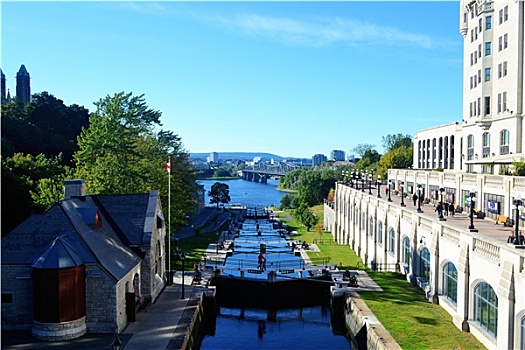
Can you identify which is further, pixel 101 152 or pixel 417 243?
pixel 101 152

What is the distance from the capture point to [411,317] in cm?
2873

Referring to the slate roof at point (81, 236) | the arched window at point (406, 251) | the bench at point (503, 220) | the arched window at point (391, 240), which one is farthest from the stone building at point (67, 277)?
the bench at point (503, 220)

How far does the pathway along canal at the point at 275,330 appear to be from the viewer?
31219 mm

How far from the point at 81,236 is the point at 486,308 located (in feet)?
65.3

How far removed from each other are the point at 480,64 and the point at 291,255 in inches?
1054

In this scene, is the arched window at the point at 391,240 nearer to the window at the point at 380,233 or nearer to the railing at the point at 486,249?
the window at the point at 380,233

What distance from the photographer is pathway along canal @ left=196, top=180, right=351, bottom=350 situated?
31219 millimetres

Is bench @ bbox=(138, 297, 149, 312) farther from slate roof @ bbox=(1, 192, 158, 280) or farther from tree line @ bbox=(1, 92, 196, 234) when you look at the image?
tree line @ bbox=(1, 92, 196, 234)

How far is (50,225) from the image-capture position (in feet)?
91.1

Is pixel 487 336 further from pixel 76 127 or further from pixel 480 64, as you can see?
pixel 76 127

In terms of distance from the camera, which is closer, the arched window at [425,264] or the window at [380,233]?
the arched window at [425,264]

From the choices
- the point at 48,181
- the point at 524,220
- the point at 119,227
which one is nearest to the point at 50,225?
the point at 119,227

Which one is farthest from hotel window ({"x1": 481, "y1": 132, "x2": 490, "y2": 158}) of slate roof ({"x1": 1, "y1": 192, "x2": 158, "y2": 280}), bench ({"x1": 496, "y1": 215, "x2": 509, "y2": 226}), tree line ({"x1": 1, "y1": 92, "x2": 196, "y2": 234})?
slate roof ({"x1": 1, "y1": 192, "x2": 158, "y2": 280})

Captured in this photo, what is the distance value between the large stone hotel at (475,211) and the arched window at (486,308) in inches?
1.9
